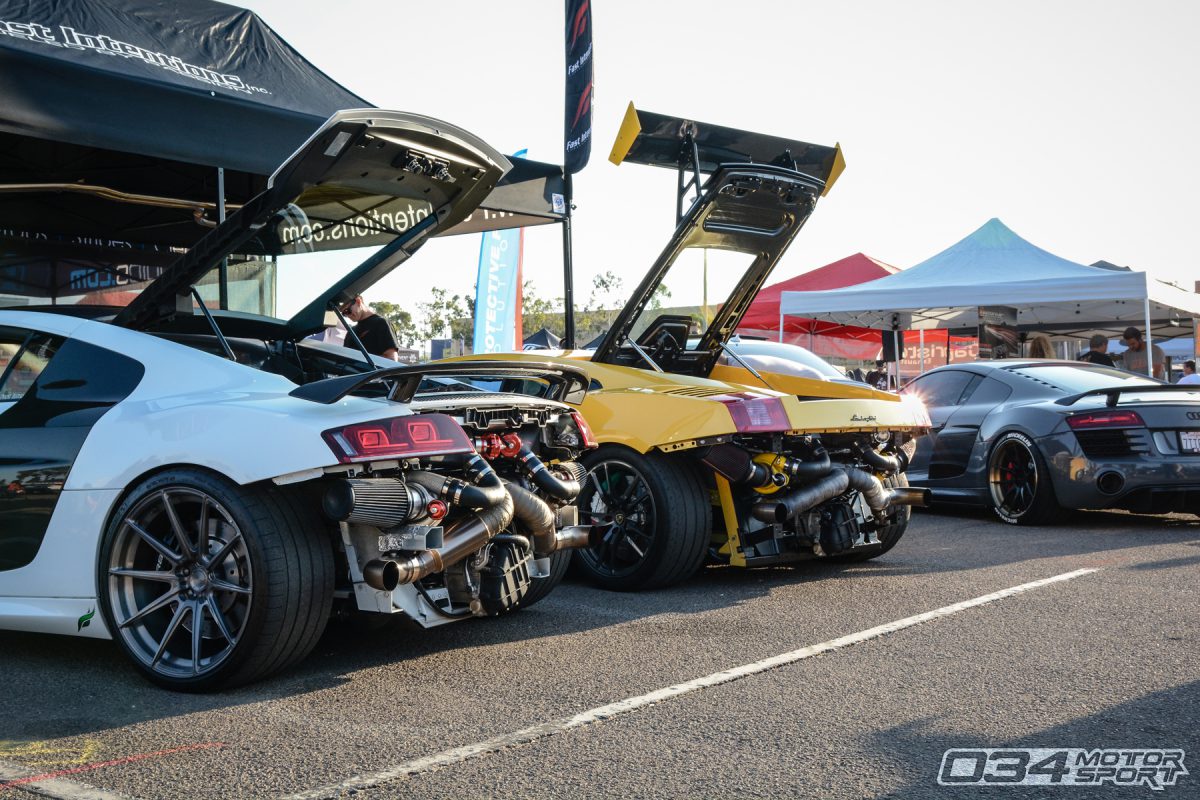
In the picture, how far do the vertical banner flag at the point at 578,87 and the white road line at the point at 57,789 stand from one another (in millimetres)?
7923

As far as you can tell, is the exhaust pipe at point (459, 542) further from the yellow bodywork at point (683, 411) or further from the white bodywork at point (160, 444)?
the yellow bodywork at point (683, 411)

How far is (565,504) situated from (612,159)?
8.96 feet

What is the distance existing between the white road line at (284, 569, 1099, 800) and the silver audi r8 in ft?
11.5

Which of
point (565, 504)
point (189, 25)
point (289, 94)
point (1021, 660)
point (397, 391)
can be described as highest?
point (189, 25)

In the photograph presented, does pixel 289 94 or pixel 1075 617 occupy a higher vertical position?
pixel 289 94

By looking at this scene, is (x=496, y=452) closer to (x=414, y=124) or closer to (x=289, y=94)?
(x=414, y=124)

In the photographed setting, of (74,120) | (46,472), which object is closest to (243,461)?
(46,472)

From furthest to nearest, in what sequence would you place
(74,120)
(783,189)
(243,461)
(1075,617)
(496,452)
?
(74,120) → (783,189) → (1075,617) → (496,452) → (243,461)

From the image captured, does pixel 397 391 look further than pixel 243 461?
Yes

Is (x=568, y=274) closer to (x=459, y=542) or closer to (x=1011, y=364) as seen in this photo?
(x=1011, y=364)

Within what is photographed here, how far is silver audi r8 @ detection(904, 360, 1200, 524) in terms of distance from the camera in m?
7.89

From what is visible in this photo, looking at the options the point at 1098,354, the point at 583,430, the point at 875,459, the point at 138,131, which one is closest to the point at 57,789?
the point at 583,430

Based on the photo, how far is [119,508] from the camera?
3.82 m

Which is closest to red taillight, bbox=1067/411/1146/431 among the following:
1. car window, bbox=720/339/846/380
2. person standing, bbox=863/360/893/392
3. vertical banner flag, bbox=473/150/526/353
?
car window, bbox=720/339/846/380
